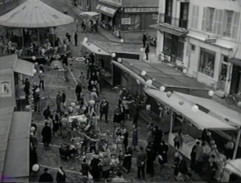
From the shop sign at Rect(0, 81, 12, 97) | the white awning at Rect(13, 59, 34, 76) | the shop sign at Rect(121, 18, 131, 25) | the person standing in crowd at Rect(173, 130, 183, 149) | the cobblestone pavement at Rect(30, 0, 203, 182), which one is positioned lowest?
the cobblestone pavement at Rect(30, 0, 203, 182)

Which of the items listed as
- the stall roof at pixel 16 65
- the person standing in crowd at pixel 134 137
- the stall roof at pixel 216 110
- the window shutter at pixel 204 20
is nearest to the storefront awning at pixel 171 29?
the window shutter at pixel 204 20

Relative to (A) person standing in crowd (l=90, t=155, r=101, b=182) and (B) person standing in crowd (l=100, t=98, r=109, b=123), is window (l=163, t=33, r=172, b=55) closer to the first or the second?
(B) person standing in crowd (l=100, t=98, r=109, b=123)

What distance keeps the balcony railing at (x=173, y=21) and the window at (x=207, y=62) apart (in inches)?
122

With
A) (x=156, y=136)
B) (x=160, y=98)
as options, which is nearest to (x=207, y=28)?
(x=160, y=98)

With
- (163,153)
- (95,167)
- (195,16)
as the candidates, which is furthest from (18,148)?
(195,16)

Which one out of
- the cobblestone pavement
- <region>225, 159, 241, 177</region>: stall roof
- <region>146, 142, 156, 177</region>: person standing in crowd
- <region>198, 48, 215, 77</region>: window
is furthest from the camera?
<region>198, 48, 215, 77</region>: window

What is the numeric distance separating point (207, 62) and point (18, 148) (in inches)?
681

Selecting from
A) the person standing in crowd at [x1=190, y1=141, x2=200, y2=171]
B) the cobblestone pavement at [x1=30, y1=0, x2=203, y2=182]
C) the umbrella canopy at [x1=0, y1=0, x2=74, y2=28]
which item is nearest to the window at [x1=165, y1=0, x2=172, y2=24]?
the cobblestone pavement at [x1=30, y1=0, x2=203, y2=182]

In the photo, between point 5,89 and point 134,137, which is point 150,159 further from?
point 5,89

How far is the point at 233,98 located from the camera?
2373 centimetres

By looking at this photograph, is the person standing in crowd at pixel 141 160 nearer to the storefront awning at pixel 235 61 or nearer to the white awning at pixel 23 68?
the white awning at pixel 23 68

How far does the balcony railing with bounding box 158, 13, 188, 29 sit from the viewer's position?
29.8 metres

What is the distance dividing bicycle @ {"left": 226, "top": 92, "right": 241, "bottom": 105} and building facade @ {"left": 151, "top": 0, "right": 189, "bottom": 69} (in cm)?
609

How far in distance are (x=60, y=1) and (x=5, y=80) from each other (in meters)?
56.0
